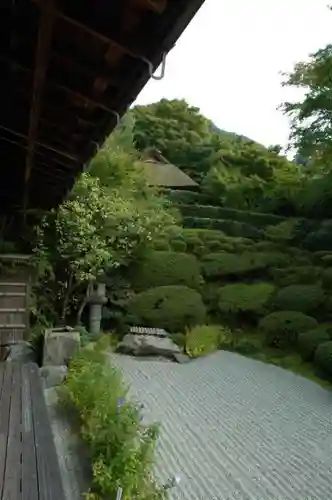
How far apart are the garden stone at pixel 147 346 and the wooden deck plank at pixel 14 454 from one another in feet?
13.2

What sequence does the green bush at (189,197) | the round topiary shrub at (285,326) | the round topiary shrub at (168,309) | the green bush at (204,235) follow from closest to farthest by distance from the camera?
the round topiary shrub at (285,326) → the round topiary shrub at (168,309) → the green bush at (204,235) → the green bush at (189,197)

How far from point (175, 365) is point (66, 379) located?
3126 millimetres

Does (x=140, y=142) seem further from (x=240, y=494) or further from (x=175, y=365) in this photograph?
(x=240, y=494)

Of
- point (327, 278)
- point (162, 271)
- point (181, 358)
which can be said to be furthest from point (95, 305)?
point (327, 278)

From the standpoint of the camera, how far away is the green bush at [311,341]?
807 cm

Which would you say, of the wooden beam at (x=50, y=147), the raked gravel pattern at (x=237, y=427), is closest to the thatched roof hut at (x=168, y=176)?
the raked gravel pattern at (x=237, y=427)

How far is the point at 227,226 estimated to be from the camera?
13.0 m

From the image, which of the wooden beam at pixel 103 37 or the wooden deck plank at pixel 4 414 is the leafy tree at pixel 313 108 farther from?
the wooden beam at pixel 103 37

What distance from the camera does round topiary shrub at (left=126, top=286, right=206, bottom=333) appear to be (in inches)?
378

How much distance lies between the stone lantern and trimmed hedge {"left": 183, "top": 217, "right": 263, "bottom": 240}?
4568 mm

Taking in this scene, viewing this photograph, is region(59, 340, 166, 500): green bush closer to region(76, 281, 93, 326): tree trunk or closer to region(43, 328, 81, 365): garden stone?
region(43, 328, 81, 365): garden stone

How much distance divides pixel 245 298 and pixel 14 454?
23.6ft

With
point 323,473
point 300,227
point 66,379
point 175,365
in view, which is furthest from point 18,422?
point 300,227

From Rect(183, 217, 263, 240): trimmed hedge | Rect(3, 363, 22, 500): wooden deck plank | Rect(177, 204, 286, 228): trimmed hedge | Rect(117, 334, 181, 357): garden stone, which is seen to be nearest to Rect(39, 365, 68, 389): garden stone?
Rect(3, 363, 22, 500): wooden deck plank
